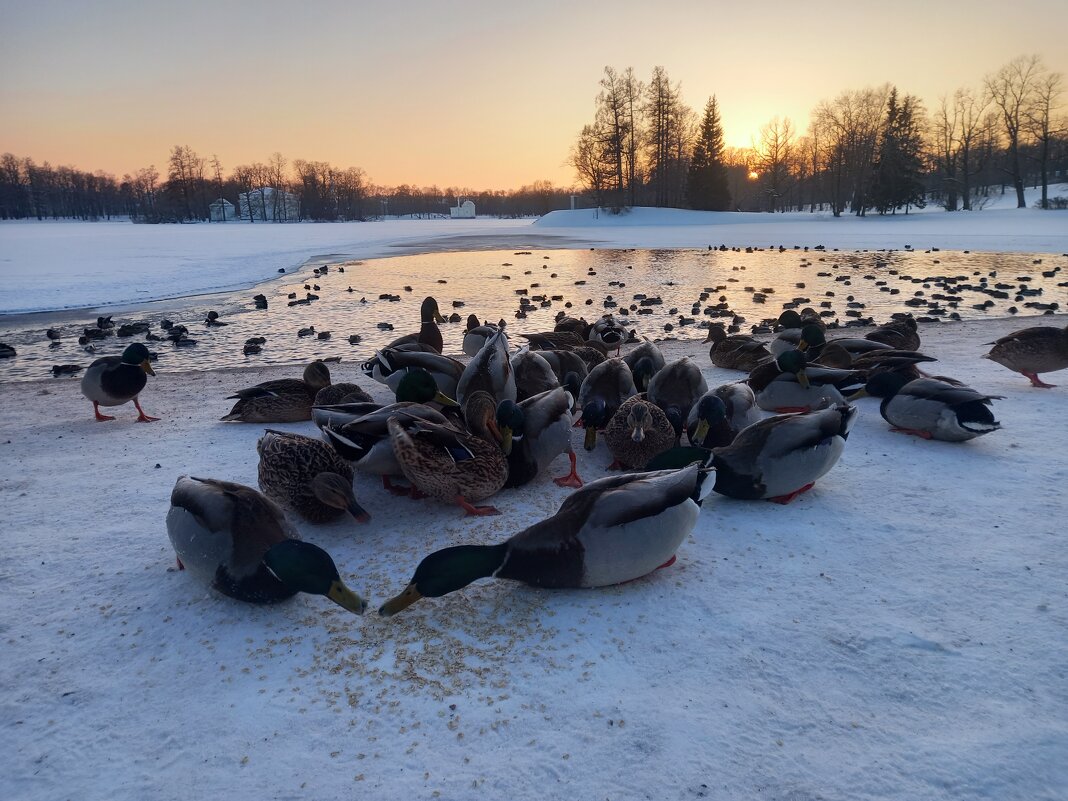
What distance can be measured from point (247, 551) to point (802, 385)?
4.43 metres

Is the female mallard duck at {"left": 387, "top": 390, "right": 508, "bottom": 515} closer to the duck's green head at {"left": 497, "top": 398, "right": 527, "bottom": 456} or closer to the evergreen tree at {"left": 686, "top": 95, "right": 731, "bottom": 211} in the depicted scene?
the duck's green head at {"left": 497, "top": 398, "right": 527, "bottom": 456}

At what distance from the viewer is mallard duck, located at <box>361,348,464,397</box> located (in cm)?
578

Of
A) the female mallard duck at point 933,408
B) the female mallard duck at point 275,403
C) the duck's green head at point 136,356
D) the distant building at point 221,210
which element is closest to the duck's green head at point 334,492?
the female mallard duck at point 275,403

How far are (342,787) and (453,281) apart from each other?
59.3 ft

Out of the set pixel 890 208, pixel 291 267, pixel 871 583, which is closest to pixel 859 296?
pixel 871 583

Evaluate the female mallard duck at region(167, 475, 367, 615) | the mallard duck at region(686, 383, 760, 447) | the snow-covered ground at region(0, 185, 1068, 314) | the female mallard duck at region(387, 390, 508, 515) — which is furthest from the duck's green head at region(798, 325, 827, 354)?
the snow-covered ground at region(0, 185, 1068, 314)

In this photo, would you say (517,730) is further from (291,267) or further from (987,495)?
(291,267)

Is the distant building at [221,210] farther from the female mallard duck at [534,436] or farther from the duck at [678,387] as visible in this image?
the female mallard duck at [534,436]

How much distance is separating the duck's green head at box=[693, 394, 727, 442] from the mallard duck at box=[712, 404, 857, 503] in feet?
1.25

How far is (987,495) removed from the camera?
3.74m

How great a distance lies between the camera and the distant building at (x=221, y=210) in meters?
104

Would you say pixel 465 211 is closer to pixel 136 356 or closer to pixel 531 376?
pixel 136 356

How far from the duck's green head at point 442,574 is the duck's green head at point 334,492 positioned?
3.08ft

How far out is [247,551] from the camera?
9.04 feet
